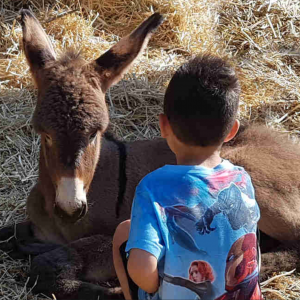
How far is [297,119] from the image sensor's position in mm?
5520

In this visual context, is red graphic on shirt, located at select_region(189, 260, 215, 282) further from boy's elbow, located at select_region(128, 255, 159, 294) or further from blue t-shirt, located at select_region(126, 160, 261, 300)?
boy's elbow, located at select_region(128, 255, 159, 294)

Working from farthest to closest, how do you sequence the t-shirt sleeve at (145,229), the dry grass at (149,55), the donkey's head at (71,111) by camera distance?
the dry grass at (149,55), the donkey's head at (71,111), the t-shirt sleeve at (145,229)

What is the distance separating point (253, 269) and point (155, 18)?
2117 mm

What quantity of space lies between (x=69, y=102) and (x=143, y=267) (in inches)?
52.0

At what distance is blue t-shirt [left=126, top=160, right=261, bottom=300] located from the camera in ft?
6.97

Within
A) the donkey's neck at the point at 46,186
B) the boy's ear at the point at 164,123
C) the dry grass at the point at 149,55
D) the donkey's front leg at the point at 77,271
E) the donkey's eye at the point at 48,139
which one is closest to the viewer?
the boy's ear at the point at 164,123

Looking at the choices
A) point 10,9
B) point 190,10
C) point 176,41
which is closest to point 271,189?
point 176,41

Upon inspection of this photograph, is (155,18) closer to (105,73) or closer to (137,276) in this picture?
(105,73)

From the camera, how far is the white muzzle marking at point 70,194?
2885mm

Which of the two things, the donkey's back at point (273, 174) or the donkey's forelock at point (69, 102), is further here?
the donkey's back at point (273, 174)

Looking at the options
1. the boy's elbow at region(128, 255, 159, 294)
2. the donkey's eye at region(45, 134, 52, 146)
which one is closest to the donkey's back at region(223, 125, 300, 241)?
the donkey's eye at region(45, 134, 52, 146)

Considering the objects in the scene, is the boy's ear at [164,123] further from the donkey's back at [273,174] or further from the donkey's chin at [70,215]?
the donkey's back at [273,174]

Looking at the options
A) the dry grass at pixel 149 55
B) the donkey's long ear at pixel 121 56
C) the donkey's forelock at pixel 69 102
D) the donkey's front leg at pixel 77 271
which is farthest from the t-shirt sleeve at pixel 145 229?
the dry grass at pixel 149 55

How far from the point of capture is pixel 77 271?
136 inches
